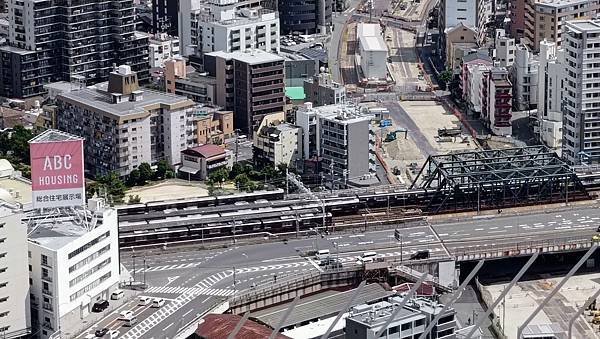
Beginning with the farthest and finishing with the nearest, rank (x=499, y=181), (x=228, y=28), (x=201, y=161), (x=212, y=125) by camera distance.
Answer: (x=228, y=28) < (x=212, y=125) < (x=201, y=161) < (x=499, y=181)

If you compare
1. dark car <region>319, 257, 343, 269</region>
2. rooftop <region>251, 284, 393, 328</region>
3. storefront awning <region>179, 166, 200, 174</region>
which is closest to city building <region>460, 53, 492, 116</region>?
storefront awning <region>179, 166, 200, 174</region>

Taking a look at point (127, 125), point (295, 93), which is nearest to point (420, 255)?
point (127, 125)

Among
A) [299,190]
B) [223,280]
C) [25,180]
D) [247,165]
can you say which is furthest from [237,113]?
[223,280]

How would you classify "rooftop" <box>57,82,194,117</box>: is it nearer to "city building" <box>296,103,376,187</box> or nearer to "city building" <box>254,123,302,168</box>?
"city building" <box>254,123,302,168</box>

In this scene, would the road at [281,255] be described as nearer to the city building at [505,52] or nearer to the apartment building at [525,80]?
the apartment building at [525,80]

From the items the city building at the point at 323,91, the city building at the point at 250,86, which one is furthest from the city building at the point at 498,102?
the city building at the point at 250,86

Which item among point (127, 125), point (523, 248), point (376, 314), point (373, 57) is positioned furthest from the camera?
point (373, 57)

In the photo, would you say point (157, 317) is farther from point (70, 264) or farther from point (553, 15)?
point (553, 15)
